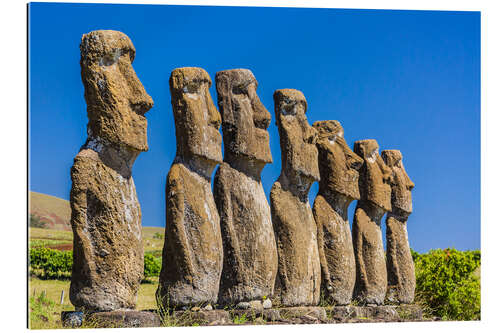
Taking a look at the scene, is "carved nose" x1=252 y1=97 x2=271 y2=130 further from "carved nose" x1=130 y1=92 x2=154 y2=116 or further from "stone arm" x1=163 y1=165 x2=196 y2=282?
"carved nose" x1=130 y1=92 x2=154 y2=116

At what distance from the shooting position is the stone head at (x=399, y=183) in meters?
16.9

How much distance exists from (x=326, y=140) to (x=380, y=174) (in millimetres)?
1679

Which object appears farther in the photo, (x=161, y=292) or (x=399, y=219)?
(x=399, y=219)

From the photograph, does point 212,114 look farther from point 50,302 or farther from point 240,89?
point 50,302

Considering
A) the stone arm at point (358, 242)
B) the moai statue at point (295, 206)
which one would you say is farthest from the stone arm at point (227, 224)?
the stone arm at point (358, 242)

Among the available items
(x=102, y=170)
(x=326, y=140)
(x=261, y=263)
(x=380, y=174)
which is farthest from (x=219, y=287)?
(x=380, y=174)

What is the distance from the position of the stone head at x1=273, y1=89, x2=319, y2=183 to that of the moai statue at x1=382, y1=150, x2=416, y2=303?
11.6ft

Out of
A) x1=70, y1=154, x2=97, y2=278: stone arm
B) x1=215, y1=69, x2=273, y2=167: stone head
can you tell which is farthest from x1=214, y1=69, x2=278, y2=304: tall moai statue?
x1=70, y1=154, x2=97, y2=278: stone arm

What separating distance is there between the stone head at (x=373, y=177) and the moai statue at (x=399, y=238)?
0.77 m

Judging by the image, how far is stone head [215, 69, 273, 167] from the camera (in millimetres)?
12680

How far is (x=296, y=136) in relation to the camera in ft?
45.3

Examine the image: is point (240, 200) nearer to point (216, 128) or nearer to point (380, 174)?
point (216, 128)

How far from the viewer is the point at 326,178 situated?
14.9 meters

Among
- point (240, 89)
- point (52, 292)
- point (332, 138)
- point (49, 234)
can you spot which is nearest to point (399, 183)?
point (332, 138)
